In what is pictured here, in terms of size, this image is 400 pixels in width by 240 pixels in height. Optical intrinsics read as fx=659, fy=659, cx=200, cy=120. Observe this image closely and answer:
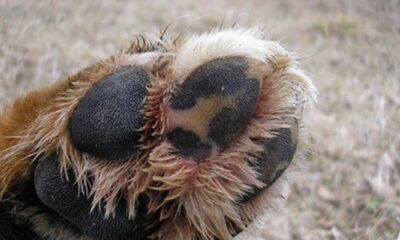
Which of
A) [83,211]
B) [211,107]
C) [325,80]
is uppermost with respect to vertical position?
[211,107]

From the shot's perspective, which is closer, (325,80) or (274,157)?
(274,157)

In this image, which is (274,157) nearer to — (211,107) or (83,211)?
(211,107)

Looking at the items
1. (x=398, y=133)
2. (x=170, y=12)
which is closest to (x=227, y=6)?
(x=170, y=12)

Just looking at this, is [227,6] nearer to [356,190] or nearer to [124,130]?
[356,190]

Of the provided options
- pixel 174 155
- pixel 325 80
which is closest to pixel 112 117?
pixel 174 155

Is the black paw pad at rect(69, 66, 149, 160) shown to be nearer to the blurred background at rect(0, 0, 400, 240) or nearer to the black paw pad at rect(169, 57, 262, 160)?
the black paw pad at rect(169, 57, 262, 160)

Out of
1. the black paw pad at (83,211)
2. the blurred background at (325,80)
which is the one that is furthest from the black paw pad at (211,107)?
the blurred background at (325,80)
